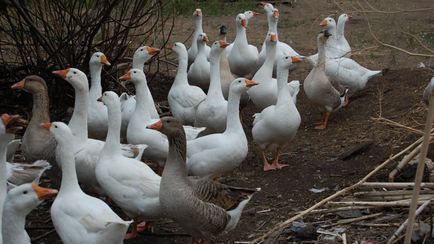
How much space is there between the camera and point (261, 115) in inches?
287

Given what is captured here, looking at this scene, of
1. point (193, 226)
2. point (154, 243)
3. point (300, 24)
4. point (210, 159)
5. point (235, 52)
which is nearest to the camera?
point (193, 226)

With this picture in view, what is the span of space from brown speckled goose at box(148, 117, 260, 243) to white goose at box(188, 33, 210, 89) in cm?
398

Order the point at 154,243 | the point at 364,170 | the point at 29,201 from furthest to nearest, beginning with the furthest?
the point at 364,170 < the point at 154,243 < the point at 29,201

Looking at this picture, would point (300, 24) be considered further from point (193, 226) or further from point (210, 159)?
point (193, 226)

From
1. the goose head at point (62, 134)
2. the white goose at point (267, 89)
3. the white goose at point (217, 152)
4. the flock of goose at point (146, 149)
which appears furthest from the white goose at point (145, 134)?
the white goose at point (267, 89)

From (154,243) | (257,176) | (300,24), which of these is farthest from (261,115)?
(300,24)

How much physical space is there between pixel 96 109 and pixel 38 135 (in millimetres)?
994

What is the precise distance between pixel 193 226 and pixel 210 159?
1.08 meters

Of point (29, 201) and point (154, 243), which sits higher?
point (29, 201)

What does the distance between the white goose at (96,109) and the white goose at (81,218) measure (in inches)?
81.5

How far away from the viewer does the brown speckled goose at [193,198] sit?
201 inches

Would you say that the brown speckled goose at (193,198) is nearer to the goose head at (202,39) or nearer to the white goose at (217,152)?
the white goose at (217,152)

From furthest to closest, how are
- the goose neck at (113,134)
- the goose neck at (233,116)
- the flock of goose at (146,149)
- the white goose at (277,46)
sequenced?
the white goose at (277,46) → the goose neck at (233,116) → the goose neck at (113,134) → the flock of goose at (146,149)

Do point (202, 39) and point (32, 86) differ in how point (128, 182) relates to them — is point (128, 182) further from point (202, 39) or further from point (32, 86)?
point (202, 39)
